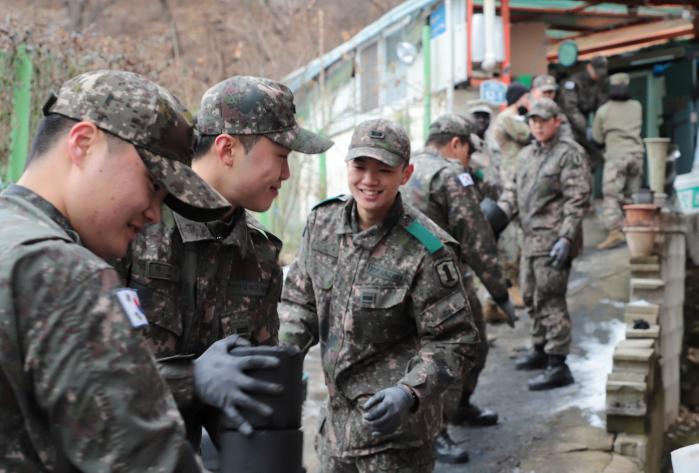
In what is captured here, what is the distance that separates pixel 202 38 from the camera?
74.3 ft

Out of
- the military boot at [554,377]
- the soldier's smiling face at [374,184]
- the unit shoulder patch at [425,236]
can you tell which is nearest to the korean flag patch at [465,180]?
the soldier's smiling face at [374,184]

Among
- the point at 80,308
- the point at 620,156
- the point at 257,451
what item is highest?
the point at 620,156

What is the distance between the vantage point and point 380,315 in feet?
10.4

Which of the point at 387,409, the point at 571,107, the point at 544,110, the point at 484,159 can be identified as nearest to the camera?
the point at 387,409

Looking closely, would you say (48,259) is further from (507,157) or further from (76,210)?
(507,157)

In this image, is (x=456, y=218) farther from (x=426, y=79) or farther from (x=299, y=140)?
(x=426, y=79)

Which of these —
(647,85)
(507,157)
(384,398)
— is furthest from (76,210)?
(647,85)

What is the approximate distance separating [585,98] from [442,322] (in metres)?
8.96

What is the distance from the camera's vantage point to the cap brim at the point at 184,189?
154 cm

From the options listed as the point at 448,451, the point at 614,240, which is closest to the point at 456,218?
the point at 448,451

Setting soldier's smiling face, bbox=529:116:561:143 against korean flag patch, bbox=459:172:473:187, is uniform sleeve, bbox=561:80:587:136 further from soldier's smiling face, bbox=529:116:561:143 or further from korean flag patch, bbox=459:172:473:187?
korean flag patch, bbox=459:172:473:187

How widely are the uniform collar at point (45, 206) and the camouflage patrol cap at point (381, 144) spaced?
198cm

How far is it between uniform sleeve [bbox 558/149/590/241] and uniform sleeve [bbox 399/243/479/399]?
3395 mm

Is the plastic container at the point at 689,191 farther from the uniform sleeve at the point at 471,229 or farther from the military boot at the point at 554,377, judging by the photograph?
the uniform sleeve at the point at 471,229
